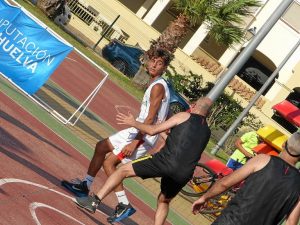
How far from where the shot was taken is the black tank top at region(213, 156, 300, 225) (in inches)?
227

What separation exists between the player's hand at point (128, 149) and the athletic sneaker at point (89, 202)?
0.64 metres

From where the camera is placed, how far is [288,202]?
230 inches

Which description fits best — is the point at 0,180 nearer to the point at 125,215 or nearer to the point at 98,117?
the point at 125,215

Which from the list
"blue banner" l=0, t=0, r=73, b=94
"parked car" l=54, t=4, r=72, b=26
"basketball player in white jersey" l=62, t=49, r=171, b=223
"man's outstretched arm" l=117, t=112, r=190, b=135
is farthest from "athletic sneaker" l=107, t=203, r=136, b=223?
"parked car" l=54, t=4, r=72, b=26

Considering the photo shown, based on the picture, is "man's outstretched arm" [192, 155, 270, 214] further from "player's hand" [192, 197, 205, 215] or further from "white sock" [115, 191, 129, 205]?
"white sock" [115, 191, 129, 205]

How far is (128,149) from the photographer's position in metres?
8.07

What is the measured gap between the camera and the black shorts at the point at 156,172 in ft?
24.8

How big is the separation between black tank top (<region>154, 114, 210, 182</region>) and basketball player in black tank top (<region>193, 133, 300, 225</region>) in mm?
1544

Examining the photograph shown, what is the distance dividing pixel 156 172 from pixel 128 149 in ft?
2.05

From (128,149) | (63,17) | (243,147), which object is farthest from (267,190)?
(63,17)

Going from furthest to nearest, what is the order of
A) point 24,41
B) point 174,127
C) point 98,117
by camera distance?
point 98,117 < point 24,41 < point 174,127

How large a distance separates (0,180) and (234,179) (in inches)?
112

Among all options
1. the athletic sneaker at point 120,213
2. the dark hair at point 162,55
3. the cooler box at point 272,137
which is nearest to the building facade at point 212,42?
the cooler box at point 272,137

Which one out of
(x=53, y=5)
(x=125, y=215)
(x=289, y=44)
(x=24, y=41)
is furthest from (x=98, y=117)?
(x=289, y=44)
